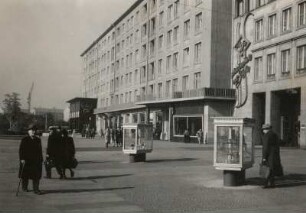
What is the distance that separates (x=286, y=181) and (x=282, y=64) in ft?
74.6

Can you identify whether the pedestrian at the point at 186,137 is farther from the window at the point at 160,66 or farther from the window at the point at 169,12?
the window at the point at 169,12

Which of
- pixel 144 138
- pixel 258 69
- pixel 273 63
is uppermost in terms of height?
pixel 273 63

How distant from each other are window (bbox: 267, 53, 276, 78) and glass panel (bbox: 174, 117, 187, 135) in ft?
42.2

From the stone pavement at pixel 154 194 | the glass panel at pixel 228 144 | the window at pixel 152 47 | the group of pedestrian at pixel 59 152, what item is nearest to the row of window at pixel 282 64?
the stone pavement at pixel 154 194

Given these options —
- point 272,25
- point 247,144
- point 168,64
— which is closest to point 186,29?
point 168,64

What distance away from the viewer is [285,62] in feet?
111

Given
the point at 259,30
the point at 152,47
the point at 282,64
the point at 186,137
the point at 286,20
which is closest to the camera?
the point at 286,20

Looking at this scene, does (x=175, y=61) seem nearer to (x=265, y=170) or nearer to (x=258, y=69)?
(x=258, y=69)

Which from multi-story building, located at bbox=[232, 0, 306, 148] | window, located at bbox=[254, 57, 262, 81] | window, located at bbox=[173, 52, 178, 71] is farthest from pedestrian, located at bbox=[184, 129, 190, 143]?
window, located at bbox=[254, 57, 262, 81]

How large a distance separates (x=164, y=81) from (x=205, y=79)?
35.3 feet

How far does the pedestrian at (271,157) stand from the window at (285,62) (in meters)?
22.6

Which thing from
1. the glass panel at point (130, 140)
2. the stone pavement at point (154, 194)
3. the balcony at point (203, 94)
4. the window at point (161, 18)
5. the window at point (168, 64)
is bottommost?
the stone pavement at point (154, 194)

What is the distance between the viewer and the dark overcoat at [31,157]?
414 inches

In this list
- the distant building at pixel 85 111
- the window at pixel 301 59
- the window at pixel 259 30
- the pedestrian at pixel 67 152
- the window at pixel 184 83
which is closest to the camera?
the pedestrian at pixel 67 152
